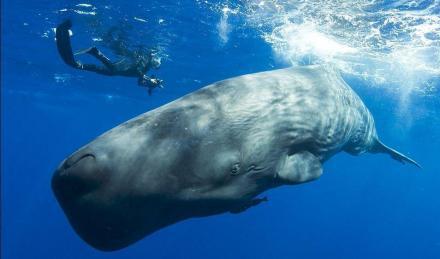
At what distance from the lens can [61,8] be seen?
61.0ft

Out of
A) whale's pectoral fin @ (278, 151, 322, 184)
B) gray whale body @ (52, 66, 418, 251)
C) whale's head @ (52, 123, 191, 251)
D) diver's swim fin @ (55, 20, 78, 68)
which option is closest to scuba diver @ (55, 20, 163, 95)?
diver's swim fin @ (55, 20, 78, 68)

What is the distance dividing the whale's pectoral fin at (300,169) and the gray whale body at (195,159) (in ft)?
0.05

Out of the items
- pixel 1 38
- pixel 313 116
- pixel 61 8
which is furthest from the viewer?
pixel 1 38

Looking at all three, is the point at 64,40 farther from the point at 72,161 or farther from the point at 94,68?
the point at 72,161

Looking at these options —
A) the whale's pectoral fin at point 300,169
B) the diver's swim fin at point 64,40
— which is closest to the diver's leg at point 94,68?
the diver's swim fin at point 64,40

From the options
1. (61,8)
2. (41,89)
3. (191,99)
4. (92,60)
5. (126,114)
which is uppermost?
(191,99)

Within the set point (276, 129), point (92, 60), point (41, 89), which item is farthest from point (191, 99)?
point (41, 89)

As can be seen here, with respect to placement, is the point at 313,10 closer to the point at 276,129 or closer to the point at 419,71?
the point at 419,71

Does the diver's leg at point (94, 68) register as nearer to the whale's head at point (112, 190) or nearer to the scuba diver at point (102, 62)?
the scuba diver at point (102, 62)

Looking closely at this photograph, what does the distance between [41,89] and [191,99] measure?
4083cm

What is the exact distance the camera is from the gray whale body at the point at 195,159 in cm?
405

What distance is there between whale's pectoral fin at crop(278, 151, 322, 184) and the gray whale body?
15 mm

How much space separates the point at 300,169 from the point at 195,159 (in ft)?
5.89

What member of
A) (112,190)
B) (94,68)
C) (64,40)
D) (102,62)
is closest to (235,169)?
(112,190)
